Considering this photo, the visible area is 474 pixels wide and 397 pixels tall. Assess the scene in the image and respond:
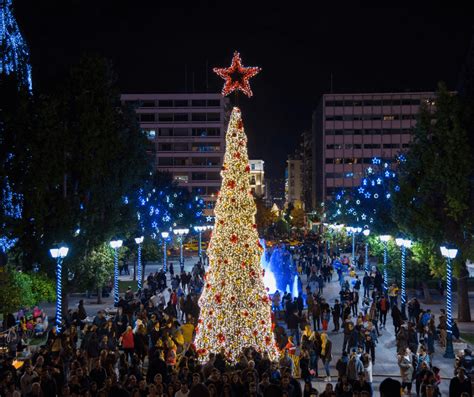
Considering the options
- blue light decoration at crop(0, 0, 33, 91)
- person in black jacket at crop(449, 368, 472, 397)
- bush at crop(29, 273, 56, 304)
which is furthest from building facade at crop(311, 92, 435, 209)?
person in black jacket at crop(449, 368, 472, 397)

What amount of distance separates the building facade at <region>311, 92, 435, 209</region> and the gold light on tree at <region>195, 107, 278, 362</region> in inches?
4101

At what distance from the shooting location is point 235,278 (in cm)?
2103

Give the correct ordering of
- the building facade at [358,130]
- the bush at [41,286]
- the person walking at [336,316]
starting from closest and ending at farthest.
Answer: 1. the person walking at [336,316]
2. the bush at [41,286]
3. the building facade at [358,130]

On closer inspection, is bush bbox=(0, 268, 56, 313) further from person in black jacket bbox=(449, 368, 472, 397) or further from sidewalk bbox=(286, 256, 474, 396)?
person in black jacket bbox=(449, 368, 472, 397)

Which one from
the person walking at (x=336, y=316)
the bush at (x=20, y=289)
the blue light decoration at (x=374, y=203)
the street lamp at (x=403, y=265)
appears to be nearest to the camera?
the bush at (x=20, y=289)

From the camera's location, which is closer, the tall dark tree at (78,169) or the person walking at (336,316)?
the tall dark tree at (78,169)

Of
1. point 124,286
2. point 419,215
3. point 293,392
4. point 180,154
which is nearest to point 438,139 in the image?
point 419,215

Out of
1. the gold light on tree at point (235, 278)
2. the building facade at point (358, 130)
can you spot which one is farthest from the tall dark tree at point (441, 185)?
the building facade at point (358, 130)

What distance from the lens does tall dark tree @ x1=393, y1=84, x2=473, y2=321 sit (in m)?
30.0

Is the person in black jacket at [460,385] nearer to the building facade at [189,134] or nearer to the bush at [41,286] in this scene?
the bush at [41,286]

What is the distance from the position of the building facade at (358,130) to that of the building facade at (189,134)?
19616 millimetres

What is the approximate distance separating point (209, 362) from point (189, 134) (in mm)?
114254

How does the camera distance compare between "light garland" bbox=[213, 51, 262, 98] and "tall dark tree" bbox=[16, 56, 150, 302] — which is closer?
"light garland" bbox=[213, 51, 262, 98]

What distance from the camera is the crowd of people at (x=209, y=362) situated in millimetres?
13828
